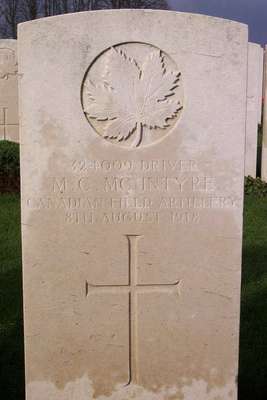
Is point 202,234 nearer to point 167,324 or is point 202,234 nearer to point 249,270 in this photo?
point 167,324

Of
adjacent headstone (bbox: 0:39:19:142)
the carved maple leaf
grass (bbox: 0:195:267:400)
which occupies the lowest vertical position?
grass (bbox: 0:195:267:400)

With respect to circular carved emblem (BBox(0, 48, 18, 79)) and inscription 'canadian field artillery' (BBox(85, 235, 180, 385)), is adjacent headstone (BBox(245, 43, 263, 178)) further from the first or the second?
inscription 'canadian field artillery' (BBox(85, 235, 180, 385))

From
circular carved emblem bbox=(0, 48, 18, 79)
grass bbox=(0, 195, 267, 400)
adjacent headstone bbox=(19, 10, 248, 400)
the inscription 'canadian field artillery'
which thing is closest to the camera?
adjacent headstone bbox=(19, 10, 248, 400)

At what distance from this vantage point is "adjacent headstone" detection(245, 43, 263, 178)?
9.33 meters

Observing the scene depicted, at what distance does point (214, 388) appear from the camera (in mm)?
3338

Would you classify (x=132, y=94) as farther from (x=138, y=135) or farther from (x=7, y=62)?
(x=7, y=62)

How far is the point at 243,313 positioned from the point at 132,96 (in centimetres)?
248

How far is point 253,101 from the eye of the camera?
370 inches

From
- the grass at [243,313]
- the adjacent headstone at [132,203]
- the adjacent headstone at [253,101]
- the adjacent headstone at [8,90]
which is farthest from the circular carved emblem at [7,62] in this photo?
the adjacent headstone at [132,203]

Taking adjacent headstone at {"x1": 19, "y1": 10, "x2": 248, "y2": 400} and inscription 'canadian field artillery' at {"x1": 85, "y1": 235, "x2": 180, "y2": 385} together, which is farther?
inscription 'canadian field artillery' at {"x1": 85, "y1": 235, "x2": 180, "y2": 385}

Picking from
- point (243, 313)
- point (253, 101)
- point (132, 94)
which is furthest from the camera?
point (253, 101)

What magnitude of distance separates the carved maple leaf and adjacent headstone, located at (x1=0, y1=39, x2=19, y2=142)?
728 cm

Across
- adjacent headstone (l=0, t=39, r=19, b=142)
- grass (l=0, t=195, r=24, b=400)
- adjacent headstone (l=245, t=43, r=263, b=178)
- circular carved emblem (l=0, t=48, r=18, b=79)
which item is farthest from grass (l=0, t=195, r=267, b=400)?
circular carved emblem (l=0, t=48, r=18, b=79)

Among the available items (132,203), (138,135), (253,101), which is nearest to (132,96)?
(138,135)
